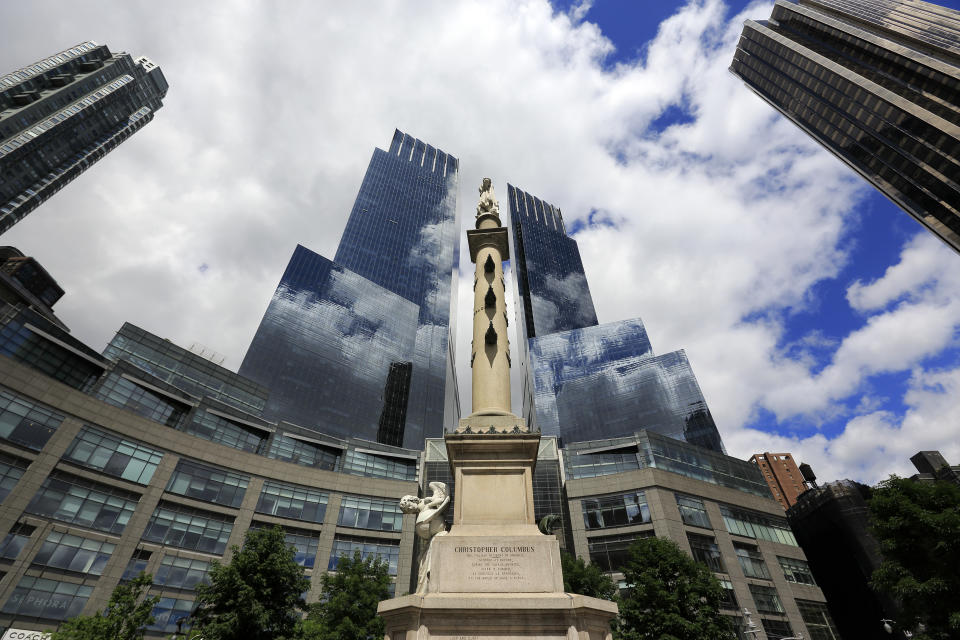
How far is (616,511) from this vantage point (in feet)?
165

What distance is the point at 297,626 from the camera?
22.8 metres

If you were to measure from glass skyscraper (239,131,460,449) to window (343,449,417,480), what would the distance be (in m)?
46.1

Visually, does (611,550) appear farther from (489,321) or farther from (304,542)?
(489,321)

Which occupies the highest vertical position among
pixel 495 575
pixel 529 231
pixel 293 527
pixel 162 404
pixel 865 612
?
pixel 529 231

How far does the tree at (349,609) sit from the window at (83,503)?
77.7 feet

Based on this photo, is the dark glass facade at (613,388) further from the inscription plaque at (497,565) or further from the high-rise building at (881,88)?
the inscription plaque at (497,565)

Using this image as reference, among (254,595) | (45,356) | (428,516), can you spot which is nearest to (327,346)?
(45,356)

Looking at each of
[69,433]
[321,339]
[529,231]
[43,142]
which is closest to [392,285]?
[321,339]

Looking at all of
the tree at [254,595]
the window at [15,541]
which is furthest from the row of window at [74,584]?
the tree at [254,595]

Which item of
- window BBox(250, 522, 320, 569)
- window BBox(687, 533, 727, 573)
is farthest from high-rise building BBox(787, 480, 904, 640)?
window BBox(250, 522, 320, 569)

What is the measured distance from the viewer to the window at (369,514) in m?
51.0

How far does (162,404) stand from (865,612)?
87.2 metres

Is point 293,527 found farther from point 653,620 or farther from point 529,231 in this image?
point 529,231

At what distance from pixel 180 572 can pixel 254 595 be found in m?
26.4
